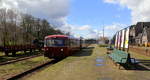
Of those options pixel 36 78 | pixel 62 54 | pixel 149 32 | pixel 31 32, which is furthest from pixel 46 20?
pixel 36 78

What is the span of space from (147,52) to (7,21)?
143 feet

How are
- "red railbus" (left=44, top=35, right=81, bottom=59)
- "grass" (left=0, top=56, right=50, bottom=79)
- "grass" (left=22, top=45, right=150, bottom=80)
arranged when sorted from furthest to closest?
"red railbus" (left=44, top=35, right=81, bottom=59)
"grass" (left=0, top=56, right=50, bottom=79)
"grass" (left=22, top=45, right=150, bottom=80)

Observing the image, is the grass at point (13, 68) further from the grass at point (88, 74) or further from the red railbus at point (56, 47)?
the red railbus at point (56, 47)

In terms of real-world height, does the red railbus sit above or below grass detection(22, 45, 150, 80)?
above

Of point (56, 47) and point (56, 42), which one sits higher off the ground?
point (56, 42)

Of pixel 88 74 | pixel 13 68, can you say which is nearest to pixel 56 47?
pixel 13 68

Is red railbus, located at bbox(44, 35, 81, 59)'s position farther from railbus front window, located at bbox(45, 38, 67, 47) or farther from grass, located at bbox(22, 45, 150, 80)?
grass, located at bbox(22, 45, 150, 80)

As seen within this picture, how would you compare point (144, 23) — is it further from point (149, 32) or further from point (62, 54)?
point (62, 54)

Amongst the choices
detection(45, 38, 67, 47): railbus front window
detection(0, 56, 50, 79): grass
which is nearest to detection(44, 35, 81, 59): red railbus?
detection(45, 38, 67, 47): railbus front window

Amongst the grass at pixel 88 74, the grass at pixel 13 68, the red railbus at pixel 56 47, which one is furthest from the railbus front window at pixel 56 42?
the grass at pixel 88 74

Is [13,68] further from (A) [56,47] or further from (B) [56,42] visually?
(B) [56,42]

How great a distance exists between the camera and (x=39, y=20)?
284 ft

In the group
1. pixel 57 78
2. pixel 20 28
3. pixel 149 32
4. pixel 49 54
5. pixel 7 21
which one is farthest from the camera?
pixel 149 32

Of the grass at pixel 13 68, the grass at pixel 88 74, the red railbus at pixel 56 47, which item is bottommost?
the grass at pixel 13 68
